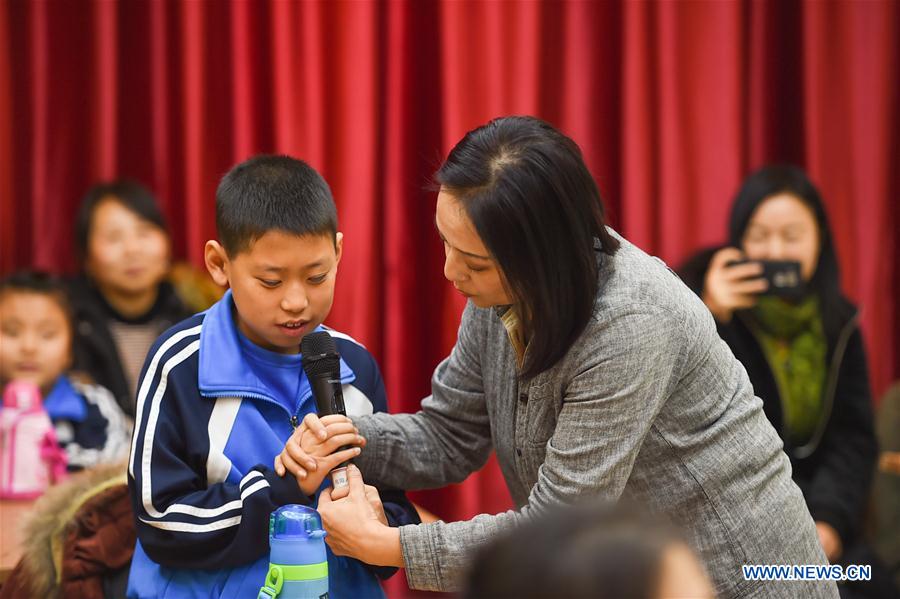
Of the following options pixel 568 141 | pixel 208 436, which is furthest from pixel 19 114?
pixel 568 141

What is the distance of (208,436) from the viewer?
140 cm

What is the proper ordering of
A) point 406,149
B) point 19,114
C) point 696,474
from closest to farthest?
point 696,474
point 406,149
point 19,114

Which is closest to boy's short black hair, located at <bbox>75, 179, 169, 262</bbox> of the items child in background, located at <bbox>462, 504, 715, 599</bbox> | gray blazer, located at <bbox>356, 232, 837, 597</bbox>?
gray blazer, located at <bbox>356, 232, 837, 597</bbox>

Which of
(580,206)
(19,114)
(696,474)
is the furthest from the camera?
(19,114)

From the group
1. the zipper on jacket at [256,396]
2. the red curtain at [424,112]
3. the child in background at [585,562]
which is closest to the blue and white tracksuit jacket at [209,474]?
the zipper on jacket at [256,396]

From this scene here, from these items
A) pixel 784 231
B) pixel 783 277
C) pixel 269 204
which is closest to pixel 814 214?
pixel 784 231

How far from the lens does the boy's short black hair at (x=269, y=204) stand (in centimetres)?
145

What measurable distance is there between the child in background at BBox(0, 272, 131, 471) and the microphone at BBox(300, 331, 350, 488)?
123 cm

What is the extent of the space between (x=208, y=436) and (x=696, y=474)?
0.70 meters

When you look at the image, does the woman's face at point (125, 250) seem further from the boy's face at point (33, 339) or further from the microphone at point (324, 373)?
the microphone at point (324, 373)

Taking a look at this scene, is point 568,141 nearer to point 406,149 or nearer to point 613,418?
point 613,418

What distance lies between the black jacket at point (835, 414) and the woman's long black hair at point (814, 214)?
6 centimetres

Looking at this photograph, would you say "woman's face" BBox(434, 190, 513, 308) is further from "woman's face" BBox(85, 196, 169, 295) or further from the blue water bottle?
"woman's face" BBox(85, 196, 169, 295)

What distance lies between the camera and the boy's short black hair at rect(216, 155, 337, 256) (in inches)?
57.1
